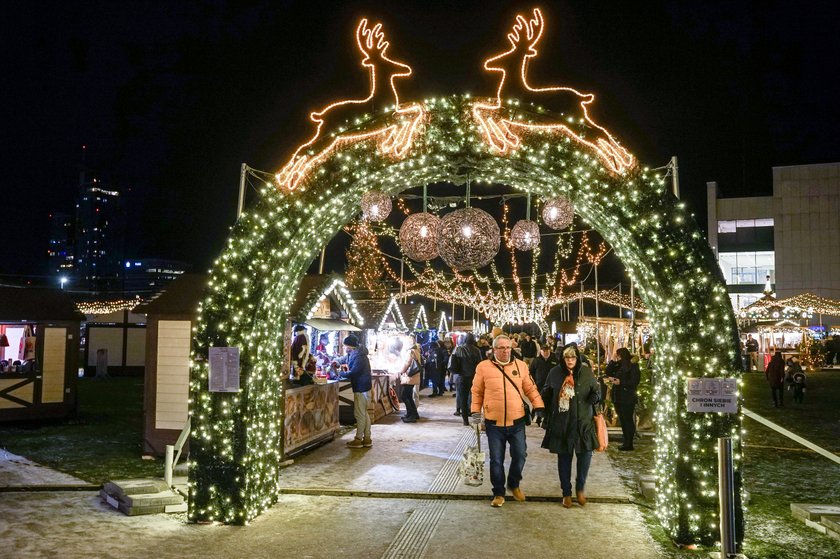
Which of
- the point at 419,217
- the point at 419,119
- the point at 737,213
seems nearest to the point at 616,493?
the point at 419,217

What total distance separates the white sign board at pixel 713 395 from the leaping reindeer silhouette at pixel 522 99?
223 centimetres

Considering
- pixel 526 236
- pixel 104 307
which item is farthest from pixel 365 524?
pixel 104 307

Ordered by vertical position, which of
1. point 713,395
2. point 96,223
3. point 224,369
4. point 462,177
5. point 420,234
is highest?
point 96,223

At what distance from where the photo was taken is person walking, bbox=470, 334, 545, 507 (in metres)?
7.29

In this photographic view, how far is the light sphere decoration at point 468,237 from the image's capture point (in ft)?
26.9

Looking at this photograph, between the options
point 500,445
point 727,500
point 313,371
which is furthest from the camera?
point 313,371

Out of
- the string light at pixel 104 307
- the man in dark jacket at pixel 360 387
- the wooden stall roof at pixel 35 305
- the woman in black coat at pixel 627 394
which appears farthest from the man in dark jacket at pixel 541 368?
the string light at pixel 104 307

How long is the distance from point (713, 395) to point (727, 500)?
1158mm

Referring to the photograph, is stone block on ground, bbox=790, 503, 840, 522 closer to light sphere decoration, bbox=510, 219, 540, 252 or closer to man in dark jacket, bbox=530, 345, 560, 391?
light sphere decoration, bbox=510, 219, 540, 252

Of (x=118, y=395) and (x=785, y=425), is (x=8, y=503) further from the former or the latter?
(x=785, y=425)

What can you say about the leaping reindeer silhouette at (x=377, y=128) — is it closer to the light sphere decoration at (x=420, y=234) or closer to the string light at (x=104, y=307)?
the light sphere decoration at (x=420, y=234)

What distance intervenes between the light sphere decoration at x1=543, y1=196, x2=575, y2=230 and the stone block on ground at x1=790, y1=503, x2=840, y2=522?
14.1 feet

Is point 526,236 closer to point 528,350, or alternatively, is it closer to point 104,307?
point 528,350

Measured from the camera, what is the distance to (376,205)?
8.65 meters
